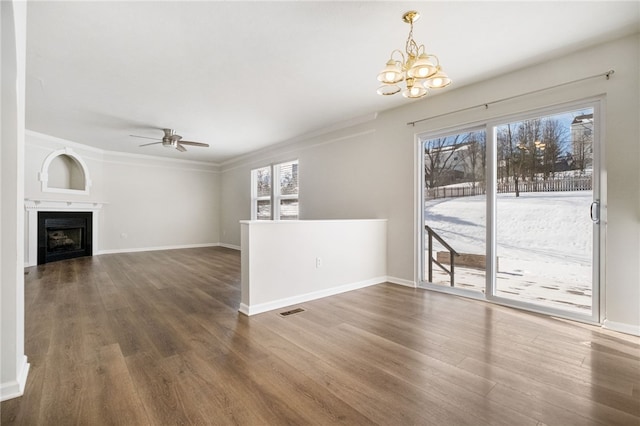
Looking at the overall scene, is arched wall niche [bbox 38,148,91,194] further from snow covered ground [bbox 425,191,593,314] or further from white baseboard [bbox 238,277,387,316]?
snow covered ground [bbox 425,191,593,314]

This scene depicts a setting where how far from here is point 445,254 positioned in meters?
3.89

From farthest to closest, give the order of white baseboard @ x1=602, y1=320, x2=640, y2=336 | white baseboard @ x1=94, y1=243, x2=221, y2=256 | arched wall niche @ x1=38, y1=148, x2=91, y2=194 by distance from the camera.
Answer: white baseboard @ x1=94, y1=243, x2=221, y2=256
arched wall niche @ x1=38, y1=148, x2=91, y2=194
white baseboard @ x1=602, y1=320, x2=640, y2=336

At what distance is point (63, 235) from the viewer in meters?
6.37

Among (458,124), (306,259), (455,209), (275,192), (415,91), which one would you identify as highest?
(458,124)

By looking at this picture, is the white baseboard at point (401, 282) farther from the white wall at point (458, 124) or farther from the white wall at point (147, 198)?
the white wall at point (147, 198)

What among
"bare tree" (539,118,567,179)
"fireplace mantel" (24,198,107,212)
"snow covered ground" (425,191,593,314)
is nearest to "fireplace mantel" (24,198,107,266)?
"fireplace mantel" (24,198,107,212)

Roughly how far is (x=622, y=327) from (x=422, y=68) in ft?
9.27

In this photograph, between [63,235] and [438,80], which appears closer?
[438,80]

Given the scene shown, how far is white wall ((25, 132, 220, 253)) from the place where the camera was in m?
6.84

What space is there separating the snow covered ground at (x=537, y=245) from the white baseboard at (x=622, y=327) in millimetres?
175

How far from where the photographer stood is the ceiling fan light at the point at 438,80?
218cm

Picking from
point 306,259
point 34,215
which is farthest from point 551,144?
point 34,215

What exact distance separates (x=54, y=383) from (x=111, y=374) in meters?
0.29

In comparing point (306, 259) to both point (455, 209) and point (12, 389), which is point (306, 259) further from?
point (12, 389)
